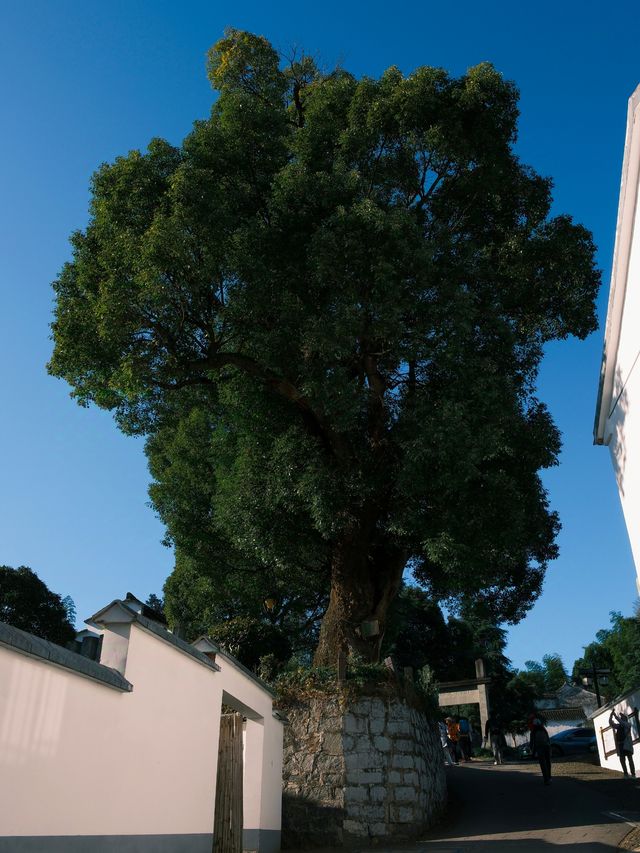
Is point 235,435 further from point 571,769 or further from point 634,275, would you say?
point 571,769

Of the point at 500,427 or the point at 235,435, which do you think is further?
the point at 235,435

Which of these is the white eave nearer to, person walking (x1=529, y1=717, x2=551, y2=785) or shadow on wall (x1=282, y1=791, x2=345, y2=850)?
person walking (x1=529, y1=717, x2=551, y2=785)

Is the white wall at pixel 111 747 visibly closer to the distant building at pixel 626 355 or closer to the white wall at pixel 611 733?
the distant building at pixel 626 355

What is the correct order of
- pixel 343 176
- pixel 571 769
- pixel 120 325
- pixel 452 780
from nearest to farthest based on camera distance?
pixel 120 325 < pixel 343 176 < pixel 452 780 < pixel 571 769

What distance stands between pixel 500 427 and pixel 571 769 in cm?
1173

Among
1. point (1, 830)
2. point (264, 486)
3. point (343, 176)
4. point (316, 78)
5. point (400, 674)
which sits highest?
point (316, 78)

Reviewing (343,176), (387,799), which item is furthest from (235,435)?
(387,799)

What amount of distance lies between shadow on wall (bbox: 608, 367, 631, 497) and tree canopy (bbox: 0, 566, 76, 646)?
23647 mm

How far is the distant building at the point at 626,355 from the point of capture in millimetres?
11953

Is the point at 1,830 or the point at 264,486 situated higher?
→ the point at 264,486

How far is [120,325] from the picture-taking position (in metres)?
13.2

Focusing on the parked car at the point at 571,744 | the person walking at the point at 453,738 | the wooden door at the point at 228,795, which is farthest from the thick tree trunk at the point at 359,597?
the parked car at the point at 571,744

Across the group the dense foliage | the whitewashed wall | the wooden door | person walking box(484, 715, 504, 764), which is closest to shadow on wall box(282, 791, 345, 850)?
the wooden door

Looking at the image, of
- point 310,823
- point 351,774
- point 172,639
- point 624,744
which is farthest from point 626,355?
point 172,639
